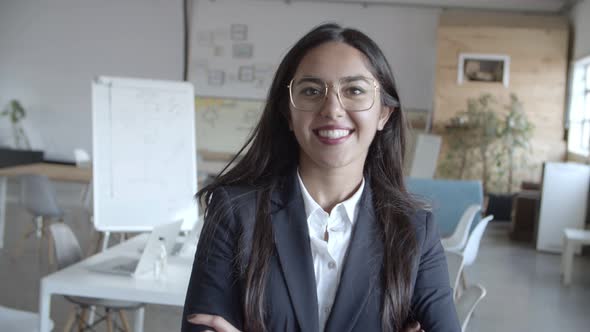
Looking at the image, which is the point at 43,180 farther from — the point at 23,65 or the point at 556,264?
the point at 23,65

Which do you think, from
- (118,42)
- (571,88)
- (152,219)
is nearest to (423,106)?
(571,88)

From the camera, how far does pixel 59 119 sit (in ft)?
39.4

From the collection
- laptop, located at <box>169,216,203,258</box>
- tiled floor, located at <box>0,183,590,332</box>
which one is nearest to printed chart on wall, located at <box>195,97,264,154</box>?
tiled floor, located at <box>0,183,590,332</box>

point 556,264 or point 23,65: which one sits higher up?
point 23,65

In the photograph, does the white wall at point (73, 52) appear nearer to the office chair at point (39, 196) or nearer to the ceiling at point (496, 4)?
the ceiling at point (496, 4)

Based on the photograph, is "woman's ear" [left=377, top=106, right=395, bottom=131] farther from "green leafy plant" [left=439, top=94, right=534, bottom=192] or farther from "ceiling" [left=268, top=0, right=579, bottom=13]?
"ceiling" [left=268, top=0, right=579, bottom=13]

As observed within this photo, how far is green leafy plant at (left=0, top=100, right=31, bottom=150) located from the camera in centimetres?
1187

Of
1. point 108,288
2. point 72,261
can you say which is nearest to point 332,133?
point 108,288

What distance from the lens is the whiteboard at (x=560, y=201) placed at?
739 cm

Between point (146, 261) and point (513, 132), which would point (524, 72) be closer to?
point (513, 132)

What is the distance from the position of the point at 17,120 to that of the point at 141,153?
9.22 meters

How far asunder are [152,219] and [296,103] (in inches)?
104

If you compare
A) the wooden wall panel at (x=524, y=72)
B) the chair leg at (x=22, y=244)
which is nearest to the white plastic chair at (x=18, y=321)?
the chair leg at (x=22, y=244)

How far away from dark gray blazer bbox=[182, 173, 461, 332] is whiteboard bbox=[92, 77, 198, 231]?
2430 millimetres
